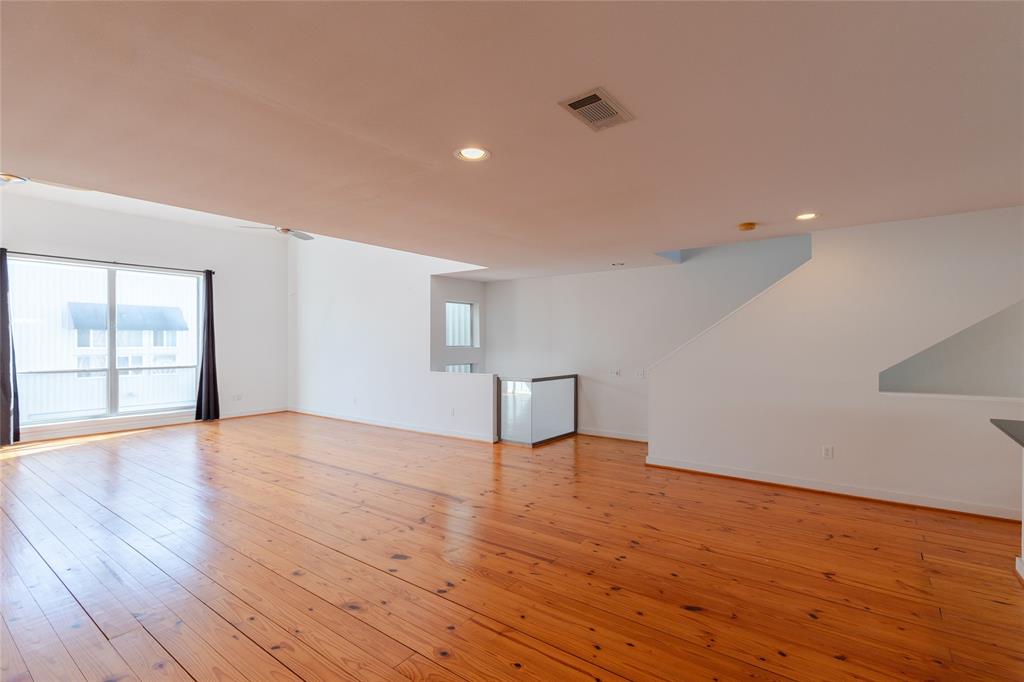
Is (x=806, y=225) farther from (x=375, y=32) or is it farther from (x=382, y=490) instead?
(x=382, y=490)

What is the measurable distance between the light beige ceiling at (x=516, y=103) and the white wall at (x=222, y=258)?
17.2ft

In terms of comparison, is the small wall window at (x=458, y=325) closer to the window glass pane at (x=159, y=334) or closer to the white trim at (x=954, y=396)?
the window glass pane at (x=159, y=334)

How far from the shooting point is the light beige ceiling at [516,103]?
4.91ft

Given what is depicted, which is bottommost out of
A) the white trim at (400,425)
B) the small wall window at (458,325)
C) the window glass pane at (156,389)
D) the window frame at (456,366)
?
the white trim at (400,425)

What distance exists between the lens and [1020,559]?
9.37 feet

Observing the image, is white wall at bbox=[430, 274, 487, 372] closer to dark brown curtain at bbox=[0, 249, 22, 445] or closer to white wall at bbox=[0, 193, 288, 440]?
white wall at bbox=[0, 193, 288, 440]

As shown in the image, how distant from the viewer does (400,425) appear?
25.3ft

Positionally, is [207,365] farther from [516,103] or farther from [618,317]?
[516,103]

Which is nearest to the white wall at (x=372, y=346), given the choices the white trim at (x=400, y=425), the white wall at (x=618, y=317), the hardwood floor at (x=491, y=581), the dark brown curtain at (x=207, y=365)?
the white trim at (x=400, y=425)

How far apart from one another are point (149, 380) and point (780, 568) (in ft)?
30.0

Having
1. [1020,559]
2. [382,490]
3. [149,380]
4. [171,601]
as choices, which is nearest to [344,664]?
[171,601]

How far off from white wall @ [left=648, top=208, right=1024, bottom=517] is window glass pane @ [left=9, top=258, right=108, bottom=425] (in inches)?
339

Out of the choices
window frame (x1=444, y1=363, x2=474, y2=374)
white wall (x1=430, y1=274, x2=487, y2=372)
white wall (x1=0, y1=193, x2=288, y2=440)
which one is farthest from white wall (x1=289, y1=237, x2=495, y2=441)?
window frame (x1=444, y1=363, x2=474, y2=374)

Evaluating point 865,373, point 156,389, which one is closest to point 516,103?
point 865,373
